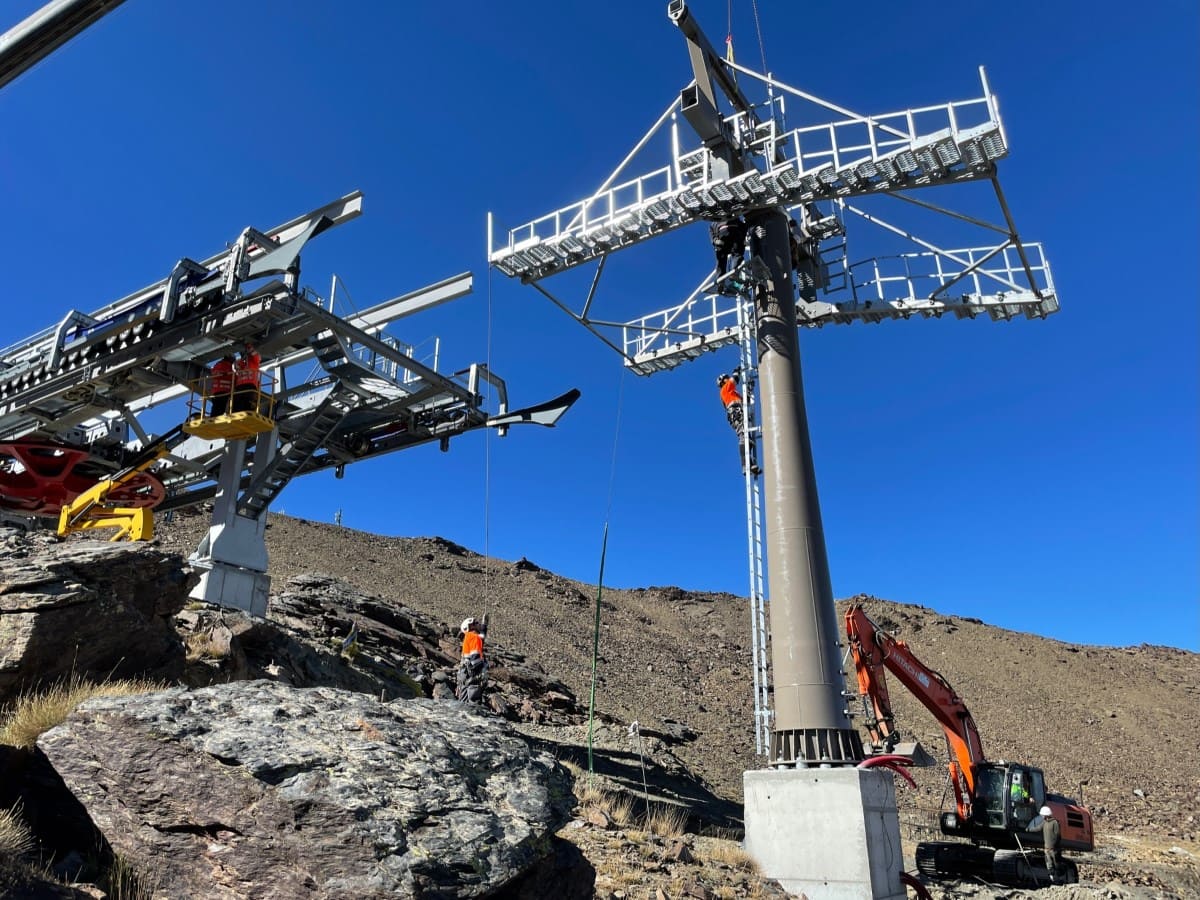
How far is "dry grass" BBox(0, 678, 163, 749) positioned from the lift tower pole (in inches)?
303

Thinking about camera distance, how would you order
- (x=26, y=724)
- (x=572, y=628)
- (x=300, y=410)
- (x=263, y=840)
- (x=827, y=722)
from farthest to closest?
(x=572, y=628), (x=300, y=410), (x=827, y=722), (x=26, y=724), (x=263, y=840)

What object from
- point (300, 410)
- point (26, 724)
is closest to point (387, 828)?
point (26, 724)

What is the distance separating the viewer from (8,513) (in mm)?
21391

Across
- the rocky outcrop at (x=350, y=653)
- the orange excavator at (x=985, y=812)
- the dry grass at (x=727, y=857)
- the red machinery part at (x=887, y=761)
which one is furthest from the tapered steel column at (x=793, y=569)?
the rocky outcrop at (x=350, y=653)

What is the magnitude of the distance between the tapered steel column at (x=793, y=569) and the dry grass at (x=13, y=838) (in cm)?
871

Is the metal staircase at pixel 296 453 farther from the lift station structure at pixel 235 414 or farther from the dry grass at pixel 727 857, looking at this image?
the dry grass at pixel 727 857

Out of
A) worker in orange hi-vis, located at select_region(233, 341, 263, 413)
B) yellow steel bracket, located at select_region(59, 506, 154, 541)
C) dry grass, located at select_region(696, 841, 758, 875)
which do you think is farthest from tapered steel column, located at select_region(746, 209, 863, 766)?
yellow steel bracket, located at select_region(59, 506, 154, 541)

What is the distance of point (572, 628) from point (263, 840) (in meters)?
34.9

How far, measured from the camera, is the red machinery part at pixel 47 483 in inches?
845

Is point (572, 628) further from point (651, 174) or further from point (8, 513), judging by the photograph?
point (651, 174)

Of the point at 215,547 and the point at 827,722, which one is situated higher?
the point at 215,547

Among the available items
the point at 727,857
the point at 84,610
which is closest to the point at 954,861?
the point at 727,857

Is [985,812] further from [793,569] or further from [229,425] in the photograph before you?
[229,425]

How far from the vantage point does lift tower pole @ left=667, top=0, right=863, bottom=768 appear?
11.7 meters
